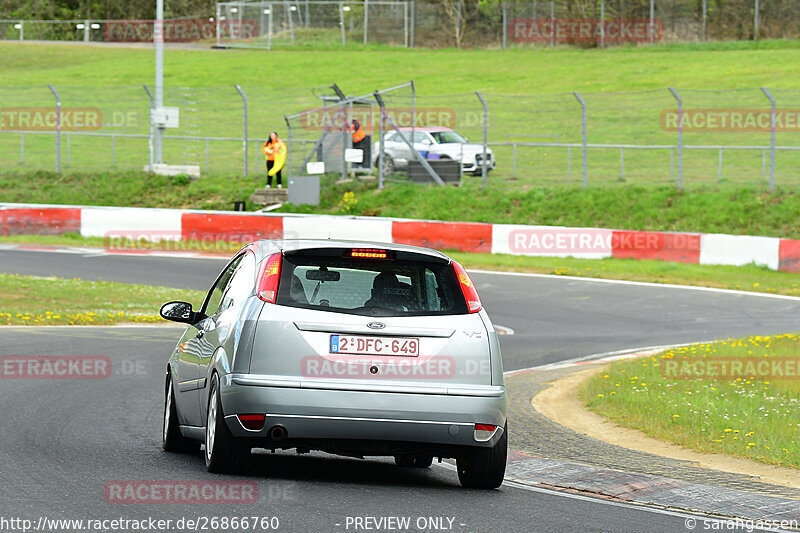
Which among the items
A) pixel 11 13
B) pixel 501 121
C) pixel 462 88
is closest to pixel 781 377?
pixel 501 121

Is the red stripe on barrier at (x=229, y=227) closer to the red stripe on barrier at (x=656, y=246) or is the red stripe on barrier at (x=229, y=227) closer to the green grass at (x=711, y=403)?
the red stripe on barrier at (x=656, y=246)

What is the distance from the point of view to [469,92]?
4644 cm

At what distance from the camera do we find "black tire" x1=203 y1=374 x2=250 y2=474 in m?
7.49

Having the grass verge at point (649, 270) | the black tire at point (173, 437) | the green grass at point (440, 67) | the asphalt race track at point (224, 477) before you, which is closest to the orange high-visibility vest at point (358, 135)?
the grass verge at point (649, 270)

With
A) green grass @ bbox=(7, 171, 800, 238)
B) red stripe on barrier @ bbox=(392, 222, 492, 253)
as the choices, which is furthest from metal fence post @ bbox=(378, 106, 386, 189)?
red stripe on barrier @ bbox=(392, 222, 492, 253)

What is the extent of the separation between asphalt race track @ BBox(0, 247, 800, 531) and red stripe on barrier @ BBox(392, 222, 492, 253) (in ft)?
27.7

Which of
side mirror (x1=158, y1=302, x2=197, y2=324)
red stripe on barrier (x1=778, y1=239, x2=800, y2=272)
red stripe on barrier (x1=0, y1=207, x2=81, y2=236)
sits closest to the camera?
side mirror (x1=158, y1=302, x2=197, y2=324)

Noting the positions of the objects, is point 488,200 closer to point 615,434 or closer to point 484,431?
point 615,434

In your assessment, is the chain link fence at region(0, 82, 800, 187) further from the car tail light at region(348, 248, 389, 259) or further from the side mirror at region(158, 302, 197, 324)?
the car tail light at region(348, 248, 389, 259)

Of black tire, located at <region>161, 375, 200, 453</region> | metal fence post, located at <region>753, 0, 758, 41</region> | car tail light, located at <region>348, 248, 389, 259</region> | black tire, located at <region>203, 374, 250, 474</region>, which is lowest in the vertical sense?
black tire, located at <region>161, 375, 200, 453</region>

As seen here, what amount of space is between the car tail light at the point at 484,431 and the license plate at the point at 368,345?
0.59 meters

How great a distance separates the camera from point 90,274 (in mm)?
23938

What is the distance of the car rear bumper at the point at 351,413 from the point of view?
7277mm

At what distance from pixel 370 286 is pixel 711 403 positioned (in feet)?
15.4
